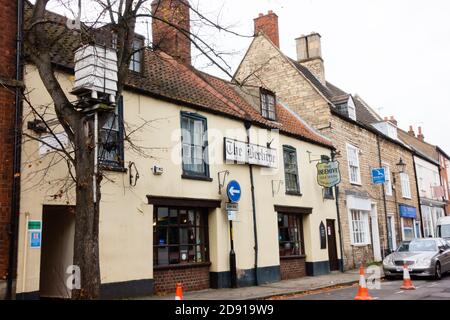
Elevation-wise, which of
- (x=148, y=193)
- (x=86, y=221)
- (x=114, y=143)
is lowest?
(x=86, y=221)

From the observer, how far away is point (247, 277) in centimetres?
1570

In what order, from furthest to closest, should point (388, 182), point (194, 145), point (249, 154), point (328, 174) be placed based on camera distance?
point (388, 182) < point (328, 174) < point (249, 154) < point (194, 145)

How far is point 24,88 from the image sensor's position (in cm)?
1042

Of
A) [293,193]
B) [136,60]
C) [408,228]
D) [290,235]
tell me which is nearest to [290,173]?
[293,193]

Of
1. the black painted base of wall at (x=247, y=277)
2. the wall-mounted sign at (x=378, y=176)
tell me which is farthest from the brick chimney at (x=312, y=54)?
the black painted base of wall at (x=247, y=277)

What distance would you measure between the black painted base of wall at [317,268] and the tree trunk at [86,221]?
12.6 meters

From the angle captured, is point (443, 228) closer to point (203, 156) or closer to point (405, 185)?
point (405, 185)

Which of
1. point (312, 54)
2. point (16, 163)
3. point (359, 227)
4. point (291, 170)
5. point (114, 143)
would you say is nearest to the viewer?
point (16, 163)

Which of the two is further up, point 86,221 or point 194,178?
point 194,178

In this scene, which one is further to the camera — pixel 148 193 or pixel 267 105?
pixel 267 105

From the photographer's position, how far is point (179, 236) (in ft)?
46.3

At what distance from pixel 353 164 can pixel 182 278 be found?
13239mm
